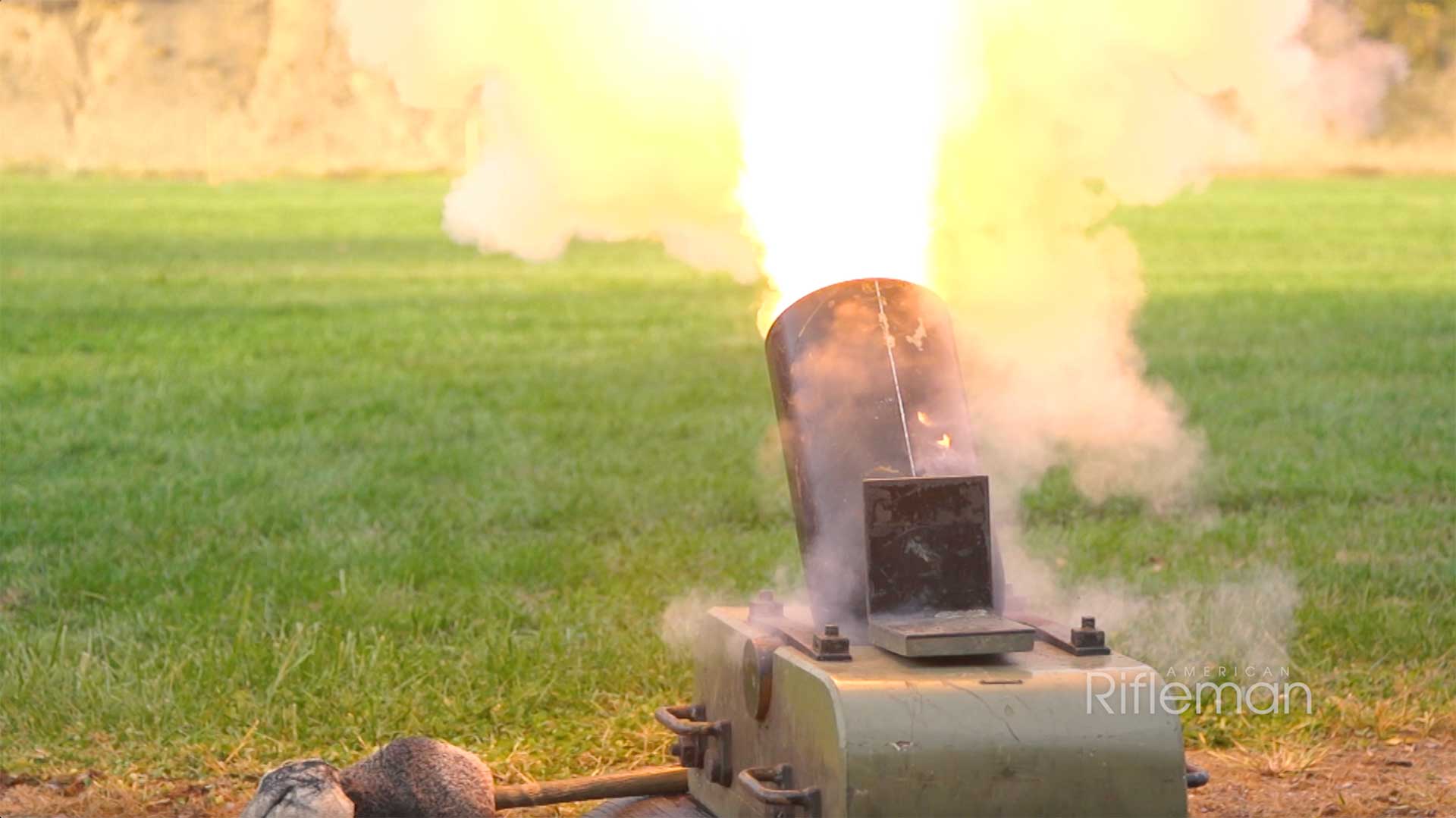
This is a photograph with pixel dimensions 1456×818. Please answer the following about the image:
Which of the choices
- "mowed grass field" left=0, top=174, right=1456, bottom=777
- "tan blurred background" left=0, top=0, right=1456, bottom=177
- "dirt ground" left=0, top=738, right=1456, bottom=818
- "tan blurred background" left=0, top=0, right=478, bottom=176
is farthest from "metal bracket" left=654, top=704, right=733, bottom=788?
"tan blurred background" left=0, top=0, right=478, bottom=176

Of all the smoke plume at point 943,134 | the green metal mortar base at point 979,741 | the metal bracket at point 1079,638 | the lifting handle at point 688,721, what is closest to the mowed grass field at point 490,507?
the lifting handle at point 688,721

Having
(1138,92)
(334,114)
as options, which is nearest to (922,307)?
(1138,92)

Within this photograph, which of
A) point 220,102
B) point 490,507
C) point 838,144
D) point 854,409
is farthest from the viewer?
point 220,102

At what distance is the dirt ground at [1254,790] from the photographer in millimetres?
4203

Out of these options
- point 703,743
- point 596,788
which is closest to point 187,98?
point 596,788

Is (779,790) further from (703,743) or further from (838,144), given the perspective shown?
(838,144)

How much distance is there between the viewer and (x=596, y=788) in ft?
13.5

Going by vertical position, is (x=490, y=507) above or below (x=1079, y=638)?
above

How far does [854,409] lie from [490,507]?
11.1 ft

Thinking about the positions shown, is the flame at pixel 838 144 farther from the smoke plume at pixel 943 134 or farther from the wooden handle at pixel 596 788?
the wooden handle at pixel 596 788

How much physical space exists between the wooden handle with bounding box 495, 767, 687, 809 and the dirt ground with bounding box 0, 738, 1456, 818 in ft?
0.64

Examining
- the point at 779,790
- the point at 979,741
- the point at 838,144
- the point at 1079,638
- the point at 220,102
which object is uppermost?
the point at 220,102

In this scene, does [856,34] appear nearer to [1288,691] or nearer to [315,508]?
[1288,691]

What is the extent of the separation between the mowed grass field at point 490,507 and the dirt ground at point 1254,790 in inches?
4.4
